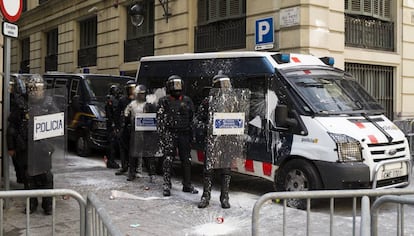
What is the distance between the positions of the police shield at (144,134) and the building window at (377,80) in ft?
21.0

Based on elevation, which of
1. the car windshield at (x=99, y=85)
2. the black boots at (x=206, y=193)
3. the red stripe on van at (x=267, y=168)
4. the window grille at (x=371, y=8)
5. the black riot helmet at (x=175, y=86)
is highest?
the window grille at (x=371, y=8)

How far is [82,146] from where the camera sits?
1147 cm

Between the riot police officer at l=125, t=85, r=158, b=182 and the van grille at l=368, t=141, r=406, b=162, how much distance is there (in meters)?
3.69

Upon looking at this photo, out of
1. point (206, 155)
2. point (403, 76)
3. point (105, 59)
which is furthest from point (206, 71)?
point (105, 59)

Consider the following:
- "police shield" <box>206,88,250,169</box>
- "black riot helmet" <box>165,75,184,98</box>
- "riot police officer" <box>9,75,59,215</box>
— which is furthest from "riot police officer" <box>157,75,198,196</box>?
"riot police officer" <box>9,75,59,215</box>

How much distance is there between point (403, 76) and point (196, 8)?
630 centimetres

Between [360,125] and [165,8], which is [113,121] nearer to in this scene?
[360,125]

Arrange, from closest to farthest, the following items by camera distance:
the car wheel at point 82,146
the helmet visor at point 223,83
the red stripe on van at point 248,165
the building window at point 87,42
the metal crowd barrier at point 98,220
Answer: the metal crowd barrier at point 98,220 → the helmet visor at point 223,83 → the red stripe on van at point 248,165 → the car wheel at point 82,146 → the building window at point 87,42

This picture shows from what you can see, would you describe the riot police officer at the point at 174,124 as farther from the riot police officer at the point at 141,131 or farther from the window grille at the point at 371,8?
the window grille at the point at 371,8

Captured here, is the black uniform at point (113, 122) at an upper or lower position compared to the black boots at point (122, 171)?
upper

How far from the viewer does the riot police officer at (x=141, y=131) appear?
848 cm

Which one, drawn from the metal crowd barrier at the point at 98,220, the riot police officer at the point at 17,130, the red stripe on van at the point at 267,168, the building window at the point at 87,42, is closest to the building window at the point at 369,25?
the red stripe on van at the point at 267,168

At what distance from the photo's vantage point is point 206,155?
6684 mm

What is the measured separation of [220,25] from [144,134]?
6.17 metres
